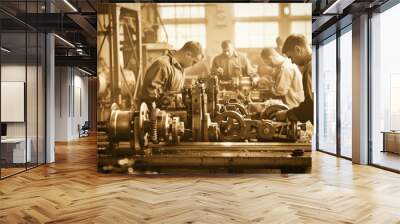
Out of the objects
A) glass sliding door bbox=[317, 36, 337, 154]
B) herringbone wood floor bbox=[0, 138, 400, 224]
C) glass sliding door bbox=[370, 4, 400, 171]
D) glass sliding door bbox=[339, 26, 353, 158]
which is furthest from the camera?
glass sliding door bbox=[317, 36, 337, 154]

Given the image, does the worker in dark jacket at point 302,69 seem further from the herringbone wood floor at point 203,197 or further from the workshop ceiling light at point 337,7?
the herringbone wood floor at point 203,197

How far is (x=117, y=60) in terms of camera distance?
21.5ft

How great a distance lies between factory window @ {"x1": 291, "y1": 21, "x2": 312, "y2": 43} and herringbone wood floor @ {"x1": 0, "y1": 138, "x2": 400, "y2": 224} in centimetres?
247

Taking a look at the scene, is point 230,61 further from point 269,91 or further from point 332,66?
point 332,66

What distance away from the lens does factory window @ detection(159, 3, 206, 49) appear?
21.6 feet

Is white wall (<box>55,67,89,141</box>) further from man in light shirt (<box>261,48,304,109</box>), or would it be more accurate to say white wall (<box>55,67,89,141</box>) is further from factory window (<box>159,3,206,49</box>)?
man in light shirt (<box>261,48,304,109</box>)

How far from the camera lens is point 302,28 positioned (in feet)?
21.5

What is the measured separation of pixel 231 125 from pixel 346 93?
3579 mm

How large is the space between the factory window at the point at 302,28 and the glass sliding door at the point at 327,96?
3.09 meters

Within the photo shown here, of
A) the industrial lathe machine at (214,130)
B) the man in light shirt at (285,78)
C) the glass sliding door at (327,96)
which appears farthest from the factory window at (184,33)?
the glass sliding door at (327,96)

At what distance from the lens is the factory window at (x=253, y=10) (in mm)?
6578

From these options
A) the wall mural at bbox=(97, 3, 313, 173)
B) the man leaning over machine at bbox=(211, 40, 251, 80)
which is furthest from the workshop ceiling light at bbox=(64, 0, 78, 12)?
the man leaning over machine at bbox=(211, 40, 251, 80)

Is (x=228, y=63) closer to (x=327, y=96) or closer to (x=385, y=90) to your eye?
(x=385, y=90)

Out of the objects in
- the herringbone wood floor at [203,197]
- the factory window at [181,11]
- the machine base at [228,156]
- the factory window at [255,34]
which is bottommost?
the herringbone wood floor at [203,197]
